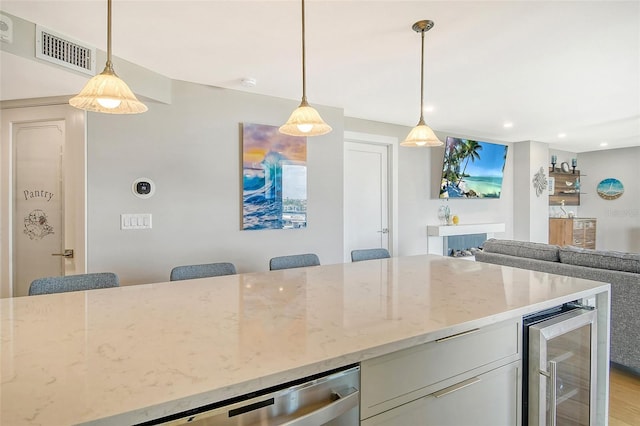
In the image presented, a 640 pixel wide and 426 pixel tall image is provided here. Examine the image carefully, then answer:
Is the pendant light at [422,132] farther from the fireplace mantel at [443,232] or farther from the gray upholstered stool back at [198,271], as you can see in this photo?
the fireplace mantel at [443,232]

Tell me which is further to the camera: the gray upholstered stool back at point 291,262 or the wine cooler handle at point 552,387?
the gray upholstered stool back at point 291,262

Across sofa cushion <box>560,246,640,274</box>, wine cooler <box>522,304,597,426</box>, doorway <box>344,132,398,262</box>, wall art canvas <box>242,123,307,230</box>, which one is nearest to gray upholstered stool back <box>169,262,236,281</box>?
wall art canvas <box>242,123,307,230</box>

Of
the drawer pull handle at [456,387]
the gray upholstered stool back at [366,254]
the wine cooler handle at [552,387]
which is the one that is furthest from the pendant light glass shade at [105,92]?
the wine cooler handle at [552,387]

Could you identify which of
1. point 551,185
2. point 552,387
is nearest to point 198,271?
point 552,387

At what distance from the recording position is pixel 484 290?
1.52m

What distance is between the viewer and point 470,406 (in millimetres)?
1201

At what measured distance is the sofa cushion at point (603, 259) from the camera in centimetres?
248

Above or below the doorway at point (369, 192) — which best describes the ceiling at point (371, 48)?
above

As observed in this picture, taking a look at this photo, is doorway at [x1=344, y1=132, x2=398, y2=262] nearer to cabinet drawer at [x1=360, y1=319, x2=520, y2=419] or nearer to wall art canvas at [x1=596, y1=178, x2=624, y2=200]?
cabinet drawer at [x1=360, y1=319, x2=520, y2=419]

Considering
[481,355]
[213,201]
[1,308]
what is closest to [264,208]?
[213,201]

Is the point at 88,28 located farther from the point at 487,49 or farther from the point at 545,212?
the point at 545,212

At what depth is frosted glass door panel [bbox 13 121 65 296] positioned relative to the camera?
2818 mm

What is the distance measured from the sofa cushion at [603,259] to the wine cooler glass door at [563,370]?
4.37 feet

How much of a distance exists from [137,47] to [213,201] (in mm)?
1340
